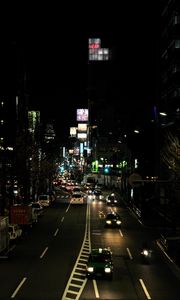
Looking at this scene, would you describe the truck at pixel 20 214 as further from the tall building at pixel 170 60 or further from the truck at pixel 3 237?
the tall building at pixel 170 60

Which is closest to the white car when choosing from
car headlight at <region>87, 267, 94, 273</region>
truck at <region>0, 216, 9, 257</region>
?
truck at <region>0, 216, 9, 257</region>

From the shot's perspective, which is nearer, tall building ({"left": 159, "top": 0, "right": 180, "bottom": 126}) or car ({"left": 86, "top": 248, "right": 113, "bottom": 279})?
car ({"left": 86, "top": 248, "right": 113, "bottom": 279})

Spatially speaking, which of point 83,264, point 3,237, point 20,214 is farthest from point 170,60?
point 83,264

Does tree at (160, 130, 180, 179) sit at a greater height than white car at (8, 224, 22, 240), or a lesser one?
greater

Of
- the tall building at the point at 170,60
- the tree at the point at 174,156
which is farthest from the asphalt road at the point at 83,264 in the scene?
the tall building at the point at 170,60

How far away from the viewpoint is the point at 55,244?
1821 inches

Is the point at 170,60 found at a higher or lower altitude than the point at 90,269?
higher

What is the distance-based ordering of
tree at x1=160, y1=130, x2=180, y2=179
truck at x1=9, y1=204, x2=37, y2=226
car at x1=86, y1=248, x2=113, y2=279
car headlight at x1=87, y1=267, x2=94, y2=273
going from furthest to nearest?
truck at x1=9, y1=204, x2=37, y2=226, tree at x1=160, y1=130, x2=180, y2=179, car headlight at x1=87, y1=267, x2=94, y2=273, car at x1=86, y1=248, x2=113, y2=279

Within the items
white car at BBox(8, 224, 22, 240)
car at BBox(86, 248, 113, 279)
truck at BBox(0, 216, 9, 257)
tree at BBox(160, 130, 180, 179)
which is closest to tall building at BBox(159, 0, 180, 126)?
tree at BBox(160, 130, 180, 179)

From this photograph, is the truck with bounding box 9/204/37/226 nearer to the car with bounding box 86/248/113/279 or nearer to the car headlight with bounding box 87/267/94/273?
the car with bounding box 86/248/113/279

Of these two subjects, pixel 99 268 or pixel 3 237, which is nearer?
pixel 99 268

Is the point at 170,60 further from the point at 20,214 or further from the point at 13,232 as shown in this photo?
the point at 13,232

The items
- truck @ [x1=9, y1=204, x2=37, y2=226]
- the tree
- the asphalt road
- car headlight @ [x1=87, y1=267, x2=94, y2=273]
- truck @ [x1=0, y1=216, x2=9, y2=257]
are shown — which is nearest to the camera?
the asphalt road

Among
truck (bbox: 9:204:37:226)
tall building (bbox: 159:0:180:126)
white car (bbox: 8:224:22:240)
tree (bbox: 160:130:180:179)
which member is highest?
tall building (bbox: 159:0:180:126)
